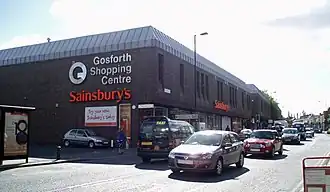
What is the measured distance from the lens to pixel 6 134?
1636 centimetres

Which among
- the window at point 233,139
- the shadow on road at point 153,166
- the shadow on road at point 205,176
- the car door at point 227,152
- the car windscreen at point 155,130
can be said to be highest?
the car windscreen at point 155,130

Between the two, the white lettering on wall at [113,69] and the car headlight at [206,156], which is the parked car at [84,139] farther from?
the car headlight at [206,156]

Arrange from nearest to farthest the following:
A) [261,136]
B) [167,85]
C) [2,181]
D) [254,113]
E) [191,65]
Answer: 1. [2,181]
2. [261,136]
3. [167,85]
4. [191,65]
5. [254,113]

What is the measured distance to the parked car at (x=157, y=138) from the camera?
17.6 metres

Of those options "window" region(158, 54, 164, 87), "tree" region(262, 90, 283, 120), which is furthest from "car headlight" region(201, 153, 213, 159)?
"tree" region(262, 90, 283, 120)

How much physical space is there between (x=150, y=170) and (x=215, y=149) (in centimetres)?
302

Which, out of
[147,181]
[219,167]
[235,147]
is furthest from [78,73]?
[147,181]

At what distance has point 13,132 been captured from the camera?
1669 cm

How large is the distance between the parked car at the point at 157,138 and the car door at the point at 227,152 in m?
3.70

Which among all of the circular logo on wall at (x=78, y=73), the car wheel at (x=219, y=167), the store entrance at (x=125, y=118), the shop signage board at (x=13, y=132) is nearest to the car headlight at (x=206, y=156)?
the car wheel at (x=219, y=167)

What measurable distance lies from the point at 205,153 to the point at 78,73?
2473 cm

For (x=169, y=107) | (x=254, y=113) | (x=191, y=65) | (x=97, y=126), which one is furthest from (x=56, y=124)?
(x=254, y=113)

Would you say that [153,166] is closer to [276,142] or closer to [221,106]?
[276,142]

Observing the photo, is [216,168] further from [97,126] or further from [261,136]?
[97,126]
